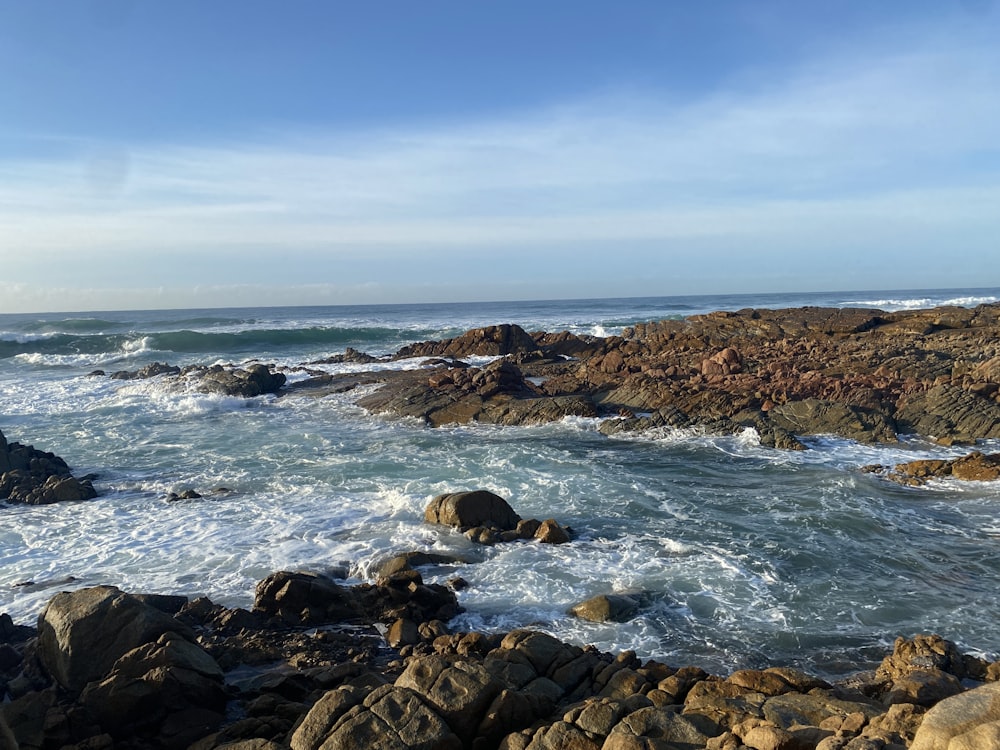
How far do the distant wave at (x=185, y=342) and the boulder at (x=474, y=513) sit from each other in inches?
1556

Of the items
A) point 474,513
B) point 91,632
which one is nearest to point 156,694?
point 91,632

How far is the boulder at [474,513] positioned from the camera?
450 inches

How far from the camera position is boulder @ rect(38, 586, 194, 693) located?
6.60 m

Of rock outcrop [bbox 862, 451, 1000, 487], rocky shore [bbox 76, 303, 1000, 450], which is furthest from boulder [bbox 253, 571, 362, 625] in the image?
rocky shore [bbox 76, 303, 1000, 450]

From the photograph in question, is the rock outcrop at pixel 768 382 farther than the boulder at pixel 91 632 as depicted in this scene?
Yes

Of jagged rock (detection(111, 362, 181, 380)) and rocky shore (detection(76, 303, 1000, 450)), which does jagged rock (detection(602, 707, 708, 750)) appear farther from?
jagged rock (detection(111, 362, 181, 380))

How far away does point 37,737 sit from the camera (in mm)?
5527

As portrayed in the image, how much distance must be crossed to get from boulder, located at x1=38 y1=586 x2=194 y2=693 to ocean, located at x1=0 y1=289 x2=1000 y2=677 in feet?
6.61

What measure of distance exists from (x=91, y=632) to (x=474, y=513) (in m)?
5.99

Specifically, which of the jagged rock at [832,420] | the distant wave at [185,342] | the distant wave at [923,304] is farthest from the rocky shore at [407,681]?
the distant wave at [923,304]

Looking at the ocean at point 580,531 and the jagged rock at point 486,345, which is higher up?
the jagged rock at point 486,345

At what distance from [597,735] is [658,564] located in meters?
5.31

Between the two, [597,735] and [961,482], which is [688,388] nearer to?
[961,482]

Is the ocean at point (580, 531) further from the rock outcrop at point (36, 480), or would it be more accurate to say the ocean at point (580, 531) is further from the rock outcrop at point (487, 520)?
the rock outcrop at point (36, 480)
